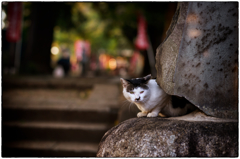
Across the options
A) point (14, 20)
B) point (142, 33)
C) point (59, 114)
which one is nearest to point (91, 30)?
point (142, 33)

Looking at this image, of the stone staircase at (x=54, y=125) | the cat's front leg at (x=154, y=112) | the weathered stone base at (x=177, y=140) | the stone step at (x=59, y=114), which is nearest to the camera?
the weathered stone base at (x=177, y=140)

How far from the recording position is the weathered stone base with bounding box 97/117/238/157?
1.83 meters

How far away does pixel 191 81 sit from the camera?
221 cm

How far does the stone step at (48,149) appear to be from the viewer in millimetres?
4410

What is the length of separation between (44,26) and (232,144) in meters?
9.70

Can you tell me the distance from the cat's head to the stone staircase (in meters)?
2.39

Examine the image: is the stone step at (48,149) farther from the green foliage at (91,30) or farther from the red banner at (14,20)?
the green foliage at (91,30)

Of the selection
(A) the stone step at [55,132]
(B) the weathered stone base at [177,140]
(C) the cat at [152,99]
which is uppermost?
(C) the cat at [152,99]

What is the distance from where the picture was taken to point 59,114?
5.09 m

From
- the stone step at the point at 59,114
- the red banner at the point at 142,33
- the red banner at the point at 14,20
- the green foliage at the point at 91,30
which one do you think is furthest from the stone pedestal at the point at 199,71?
the green foliage at the point at 91,30

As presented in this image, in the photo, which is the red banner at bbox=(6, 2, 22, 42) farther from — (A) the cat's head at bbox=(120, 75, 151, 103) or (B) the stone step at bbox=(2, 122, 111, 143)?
(A) the cat's head at bbox=(120, 75, 151, 103)

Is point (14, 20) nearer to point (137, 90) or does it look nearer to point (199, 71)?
point (137, 90)

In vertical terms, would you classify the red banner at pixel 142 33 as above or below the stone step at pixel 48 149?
above

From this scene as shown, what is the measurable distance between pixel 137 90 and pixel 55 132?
3118mm
